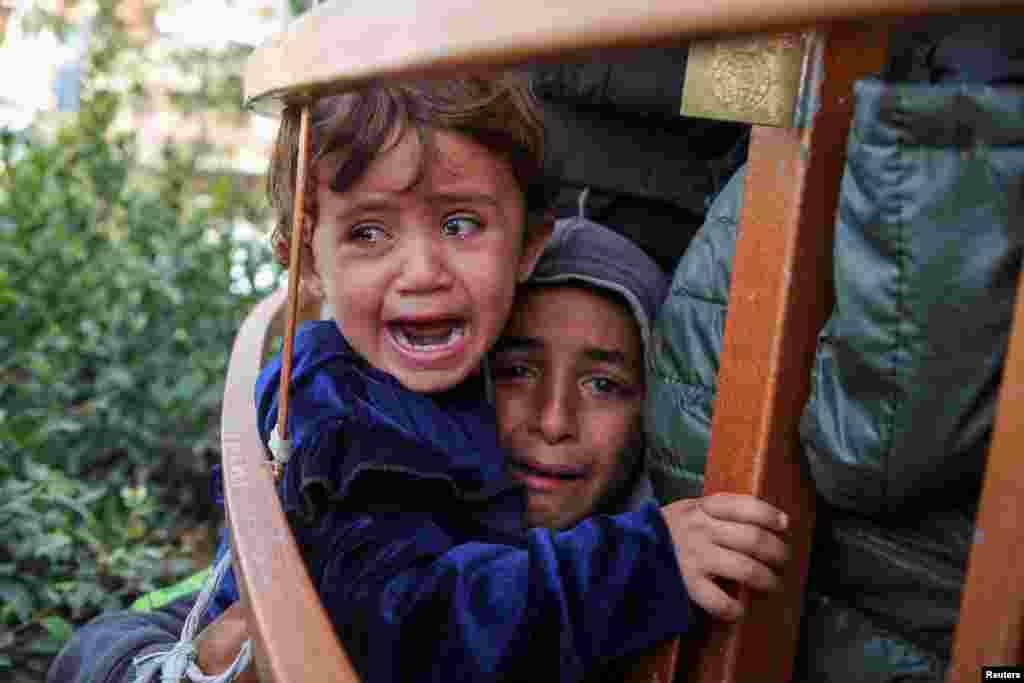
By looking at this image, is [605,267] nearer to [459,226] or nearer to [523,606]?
[459,226]

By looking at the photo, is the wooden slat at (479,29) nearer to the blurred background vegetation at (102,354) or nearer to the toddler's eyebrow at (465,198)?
the toddler's eyebrow at (465,198)

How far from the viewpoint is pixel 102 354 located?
4324 mm

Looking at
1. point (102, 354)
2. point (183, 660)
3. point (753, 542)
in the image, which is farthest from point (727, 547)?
point (102, 354)

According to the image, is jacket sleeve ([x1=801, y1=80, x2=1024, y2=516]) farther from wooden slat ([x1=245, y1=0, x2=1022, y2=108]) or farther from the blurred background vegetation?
the blurred background vegetation

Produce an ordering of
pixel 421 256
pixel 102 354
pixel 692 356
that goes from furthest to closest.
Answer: pixel 102 354 < pixel 421 256 < pixel 692 356

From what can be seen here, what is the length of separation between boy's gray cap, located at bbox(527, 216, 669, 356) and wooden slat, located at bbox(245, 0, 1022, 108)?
62 centimetres

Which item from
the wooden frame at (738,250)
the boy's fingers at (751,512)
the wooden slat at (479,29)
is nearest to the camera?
the wooden slat at (479,29)

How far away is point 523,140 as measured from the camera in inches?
74.1

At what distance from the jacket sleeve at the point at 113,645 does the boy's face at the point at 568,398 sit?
694mm

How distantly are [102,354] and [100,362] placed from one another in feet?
0.25

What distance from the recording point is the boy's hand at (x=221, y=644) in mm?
1781

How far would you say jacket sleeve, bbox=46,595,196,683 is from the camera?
6.39ft

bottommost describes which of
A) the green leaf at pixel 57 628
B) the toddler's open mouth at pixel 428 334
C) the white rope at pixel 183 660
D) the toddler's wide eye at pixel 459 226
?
the green leaf at pixel 57 628

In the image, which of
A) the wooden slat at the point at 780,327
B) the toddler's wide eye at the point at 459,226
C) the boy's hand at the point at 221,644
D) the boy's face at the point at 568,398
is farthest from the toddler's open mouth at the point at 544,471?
the wooden slat at the point at 780,327
